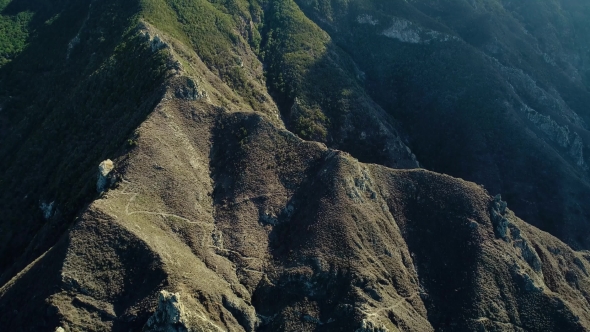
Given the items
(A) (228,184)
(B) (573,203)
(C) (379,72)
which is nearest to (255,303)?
(A) (228,184)

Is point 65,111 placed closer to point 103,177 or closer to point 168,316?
A: point 103,177

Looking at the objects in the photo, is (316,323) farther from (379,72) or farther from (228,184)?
(379,72)

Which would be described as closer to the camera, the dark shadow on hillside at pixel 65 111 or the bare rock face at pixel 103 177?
the bare rock face at pixel 103 177

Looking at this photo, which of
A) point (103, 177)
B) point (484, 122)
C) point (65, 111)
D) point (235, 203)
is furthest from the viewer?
point (484, 122)

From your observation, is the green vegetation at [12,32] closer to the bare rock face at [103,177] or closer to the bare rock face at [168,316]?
the bare rock face at [103,177]

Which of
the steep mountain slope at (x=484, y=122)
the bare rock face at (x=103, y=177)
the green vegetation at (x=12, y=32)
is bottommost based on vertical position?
the green vegetation at (x=12, y=32)

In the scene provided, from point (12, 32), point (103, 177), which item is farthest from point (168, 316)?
point (12, 32)

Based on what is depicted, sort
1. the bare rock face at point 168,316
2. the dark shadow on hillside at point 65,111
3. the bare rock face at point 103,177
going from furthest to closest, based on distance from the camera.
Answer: the dark shadow on hillside at point 65,111
the bare rock face at point 103,177
the bare rock face at point 168,316

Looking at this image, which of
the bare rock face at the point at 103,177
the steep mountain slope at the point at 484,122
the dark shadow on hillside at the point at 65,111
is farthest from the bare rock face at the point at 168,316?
the steep mountain slope at the point at 484,122

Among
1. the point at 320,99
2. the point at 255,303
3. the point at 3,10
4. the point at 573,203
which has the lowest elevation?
the point at 3,10
